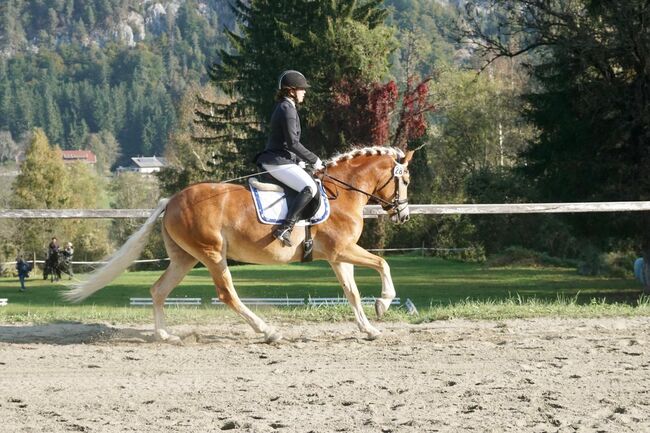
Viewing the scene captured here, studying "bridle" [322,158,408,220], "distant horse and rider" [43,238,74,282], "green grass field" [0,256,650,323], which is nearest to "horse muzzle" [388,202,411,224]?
"bridle" [322,158,408,220]

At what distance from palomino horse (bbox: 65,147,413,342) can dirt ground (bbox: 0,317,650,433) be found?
56 centimetres

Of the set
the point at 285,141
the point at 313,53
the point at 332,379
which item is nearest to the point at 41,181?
the point at 313,53

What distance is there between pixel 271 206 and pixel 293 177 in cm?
44

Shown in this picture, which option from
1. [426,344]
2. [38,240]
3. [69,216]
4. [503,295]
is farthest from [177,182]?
[426,344]

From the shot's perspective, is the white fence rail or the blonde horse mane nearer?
the blonde horse mane

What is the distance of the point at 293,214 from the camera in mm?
10508

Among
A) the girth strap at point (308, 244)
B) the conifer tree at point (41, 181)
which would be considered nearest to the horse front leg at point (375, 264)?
the girth strap at point (308, 244)

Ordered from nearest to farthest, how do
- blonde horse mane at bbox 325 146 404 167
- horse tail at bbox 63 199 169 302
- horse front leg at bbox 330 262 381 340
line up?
horse front leg at bbox 330 262 381 340, horse tail at bbox 63 199 169 302, blonde horse mane at bbox 325 146 404 167

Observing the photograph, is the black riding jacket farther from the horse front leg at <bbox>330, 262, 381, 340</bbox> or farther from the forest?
the forest

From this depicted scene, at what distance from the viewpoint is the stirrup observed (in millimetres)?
10539

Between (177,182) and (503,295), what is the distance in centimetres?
3352

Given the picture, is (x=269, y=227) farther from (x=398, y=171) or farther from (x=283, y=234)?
(x=398, y=171)

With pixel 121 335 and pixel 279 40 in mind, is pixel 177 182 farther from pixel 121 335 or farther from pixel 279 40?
pixel 121 335

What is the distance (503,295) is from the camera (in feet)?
90.2
